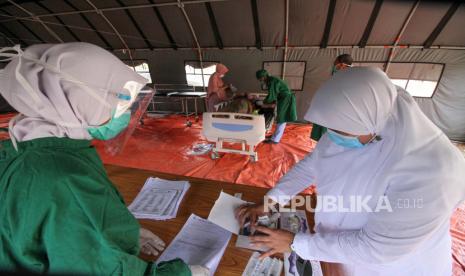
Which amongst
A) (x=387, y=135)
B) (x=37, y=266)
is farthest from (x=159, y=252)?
(x=387, y=135)

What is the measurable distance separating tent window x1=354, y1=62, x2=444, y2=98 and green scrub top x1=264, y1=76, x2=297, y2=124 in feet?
8.29

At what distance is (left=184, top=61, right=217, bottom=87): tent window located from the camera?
5.50m

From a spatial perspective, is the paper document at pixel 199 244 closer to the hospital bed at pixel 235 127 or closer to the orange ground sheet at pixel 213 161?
the orange ground sheet at pixel 213 161

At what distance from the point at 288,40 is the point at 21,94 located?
5.00 metres

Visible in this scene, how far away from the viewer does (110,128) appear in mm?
693

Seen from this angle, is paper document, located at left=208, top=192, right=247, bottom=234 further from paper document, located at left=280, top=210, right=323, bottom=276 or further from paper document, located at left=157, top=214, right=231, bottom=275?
paper document, located at left=280, top=210, right=323, bottom=276

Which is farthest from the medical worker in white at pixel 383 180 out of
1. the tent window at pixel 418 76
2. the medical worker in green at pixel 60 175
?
the tent window at pixel 418 76

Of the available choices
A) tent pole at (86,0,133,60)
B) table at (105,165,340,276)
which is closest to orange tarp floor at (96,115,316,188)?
table at (105,165,340,276)

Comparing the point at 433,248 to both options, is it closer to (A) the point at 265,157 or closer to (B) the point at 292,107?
(A) the point at 265,157

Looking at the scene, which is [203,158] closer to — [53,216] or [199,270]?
[199,270]

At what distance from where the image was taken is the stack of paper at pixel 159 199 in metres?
0.93

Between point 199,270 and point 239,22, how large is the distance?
4.93 m

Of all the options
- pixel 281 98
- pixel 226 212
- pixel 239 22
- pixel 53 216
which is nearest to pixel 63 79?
pixel 53 216

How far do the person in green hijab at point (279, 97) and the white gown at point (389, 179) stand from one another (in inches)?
108
